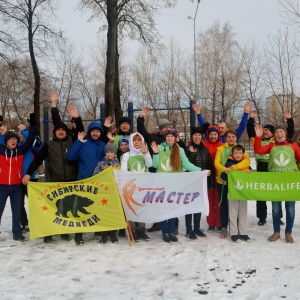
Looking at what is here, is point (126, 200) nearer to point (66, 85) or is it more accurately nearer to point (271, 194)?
point (271, 194)

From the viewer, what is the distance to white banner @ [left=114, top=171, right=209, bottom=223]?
19.5ft

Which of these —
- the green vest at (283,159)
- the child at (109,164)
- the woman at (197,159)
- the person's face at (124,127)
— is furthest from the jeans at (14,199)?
the green vest at (283,159)

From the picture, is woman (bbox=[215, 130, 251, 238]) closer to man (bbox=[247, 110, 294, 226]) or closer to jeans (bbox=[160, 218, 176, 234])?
man (bbox=[247, 110, 294, 226])

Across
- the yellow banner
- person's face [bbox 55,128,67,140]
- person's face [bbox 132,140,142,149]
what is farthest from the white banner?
person's face [bbox 55,128,67,140]

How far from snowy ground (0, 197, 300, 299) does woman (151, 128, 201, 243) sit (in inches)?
8.8

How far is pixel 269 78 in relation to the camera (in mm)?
20109

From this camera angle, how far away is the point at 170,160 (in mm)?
5973

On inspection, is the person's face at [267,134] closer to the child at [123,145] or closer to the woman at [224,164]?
the woman at [224,164]

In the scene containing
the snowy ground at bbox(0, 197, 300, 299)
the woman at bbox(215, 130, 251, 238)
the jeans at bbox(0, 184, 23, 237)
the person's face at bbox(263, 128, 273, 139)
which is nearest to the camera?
the snowy ground at bbox(0, 197, 300, 299)

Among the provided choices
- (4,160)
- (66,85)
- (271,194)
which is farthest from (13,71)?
(66,85)

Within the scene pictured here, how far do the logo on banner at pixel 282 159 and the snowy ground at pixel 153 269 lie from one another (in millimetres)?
1280

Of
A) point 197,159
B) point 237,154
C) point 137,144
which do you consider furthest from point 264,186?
point 137,144

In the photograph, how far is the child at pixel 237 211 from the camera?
5.96 m

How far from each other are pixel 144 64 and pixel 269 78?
56.0 ft
